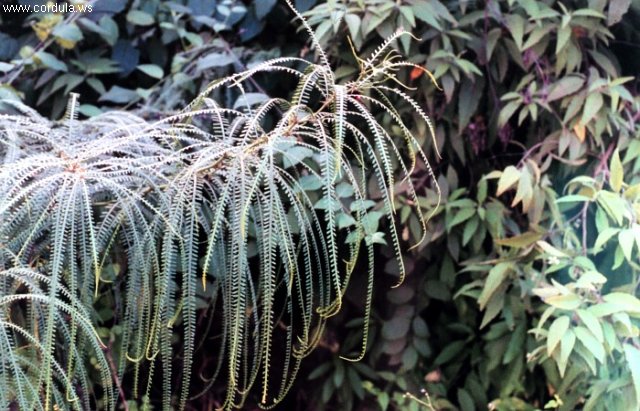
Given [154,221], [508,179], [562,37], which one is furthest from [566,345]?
[154,221]

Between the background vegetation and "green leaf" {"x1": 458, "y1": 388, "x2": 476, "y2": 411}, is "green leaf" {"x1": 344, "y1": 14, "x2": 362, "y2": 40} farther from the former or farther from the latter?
"green leaf" {"x1": 458, "y1": 388, "x2": 476, "y2": 411}

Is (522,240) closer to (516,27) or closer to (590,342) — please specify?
(590,342)

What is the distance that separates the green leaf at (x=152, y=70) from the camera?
1.76 meters

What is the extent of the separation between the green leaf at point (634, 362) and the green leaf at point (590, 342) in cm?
8

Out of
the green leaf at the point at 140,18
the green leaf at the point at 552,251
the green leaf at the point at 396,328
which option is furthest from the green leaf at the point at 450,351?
the green leaf at the point at 140,18

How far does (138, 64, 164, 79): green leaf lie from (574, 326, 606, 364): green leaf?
3.86ft

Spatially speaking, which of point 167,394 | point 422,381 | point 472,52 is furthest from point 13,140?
point 422,381

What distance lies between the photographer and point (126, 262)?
3.85ft

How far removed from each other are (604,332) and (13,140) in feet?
3.67

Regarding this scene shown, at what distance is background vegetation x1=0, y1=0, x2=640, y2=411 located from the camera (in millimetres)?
1418

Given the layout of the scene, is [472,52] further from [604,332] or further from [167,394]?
[167,394]

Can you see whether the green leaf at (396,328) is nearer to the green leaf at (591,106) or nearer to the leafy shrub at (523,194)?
the leafy shrub at (523,194)

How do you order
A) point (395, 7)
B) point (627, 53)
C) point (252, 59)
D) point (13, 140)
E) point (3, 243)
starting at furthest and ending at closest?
point (252, 59) → point (627, 53) → point (395, 7) → point (13, 140) → point (3, 243)

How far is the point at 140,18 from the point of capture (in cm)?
185
